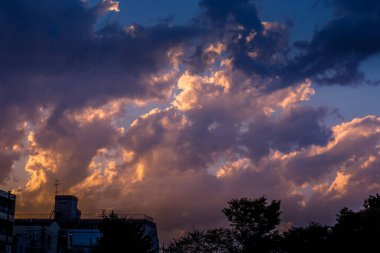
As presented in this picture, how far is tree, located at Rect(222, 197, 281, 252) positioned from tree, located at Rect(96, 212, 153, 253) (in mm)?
31695

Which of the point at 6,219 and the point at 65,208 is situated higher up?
the point at 65,208

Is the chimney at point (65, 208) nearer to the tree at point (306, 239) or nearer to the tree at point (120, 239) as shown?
the tree at point (306, 239)

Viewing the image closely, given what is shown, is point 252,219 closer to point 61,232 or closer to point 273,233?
point 273,233

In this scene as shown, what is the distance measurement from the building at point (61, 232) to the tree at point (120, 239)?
20.1m

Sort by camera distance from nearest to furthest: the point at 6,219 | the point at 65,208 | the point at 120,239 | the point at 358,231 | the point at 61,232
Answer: the point at 120,239
the point at 358,231
the point at 6,219
the point at 61,232
the point at 65,208

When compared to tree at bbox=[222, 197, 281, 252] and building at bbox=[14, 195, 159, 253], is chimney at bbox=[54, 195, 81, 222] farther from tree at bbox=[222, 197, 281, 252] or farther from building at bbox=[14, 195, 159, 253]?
tree at bbox=[222, 197, 281, 252]

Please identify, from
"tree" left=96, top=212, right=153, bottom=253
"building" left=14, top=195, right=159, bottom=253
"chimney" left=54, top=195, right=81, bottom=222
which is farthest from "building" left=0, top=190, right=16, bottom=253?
"chimney" left=54, top=195, right=81, bottom=222

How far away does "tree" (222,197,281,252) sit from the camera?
92312 mm

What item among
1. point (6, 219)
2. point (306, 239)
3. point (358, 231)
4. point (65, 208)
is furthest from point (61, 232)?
point (358, 231)

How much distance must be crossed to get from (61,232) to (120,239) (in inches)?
2031

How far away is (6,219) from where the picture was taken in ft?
288

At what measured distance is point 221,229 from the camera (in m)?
99.2

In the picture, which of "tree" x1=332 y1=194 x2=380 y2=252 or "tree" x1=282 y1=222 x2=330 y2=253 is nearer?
"tree" x1=332 y1=194 x2=380 y2=252

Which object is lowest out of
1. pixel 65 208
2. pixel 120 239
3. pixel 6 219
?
pixel 120 239
